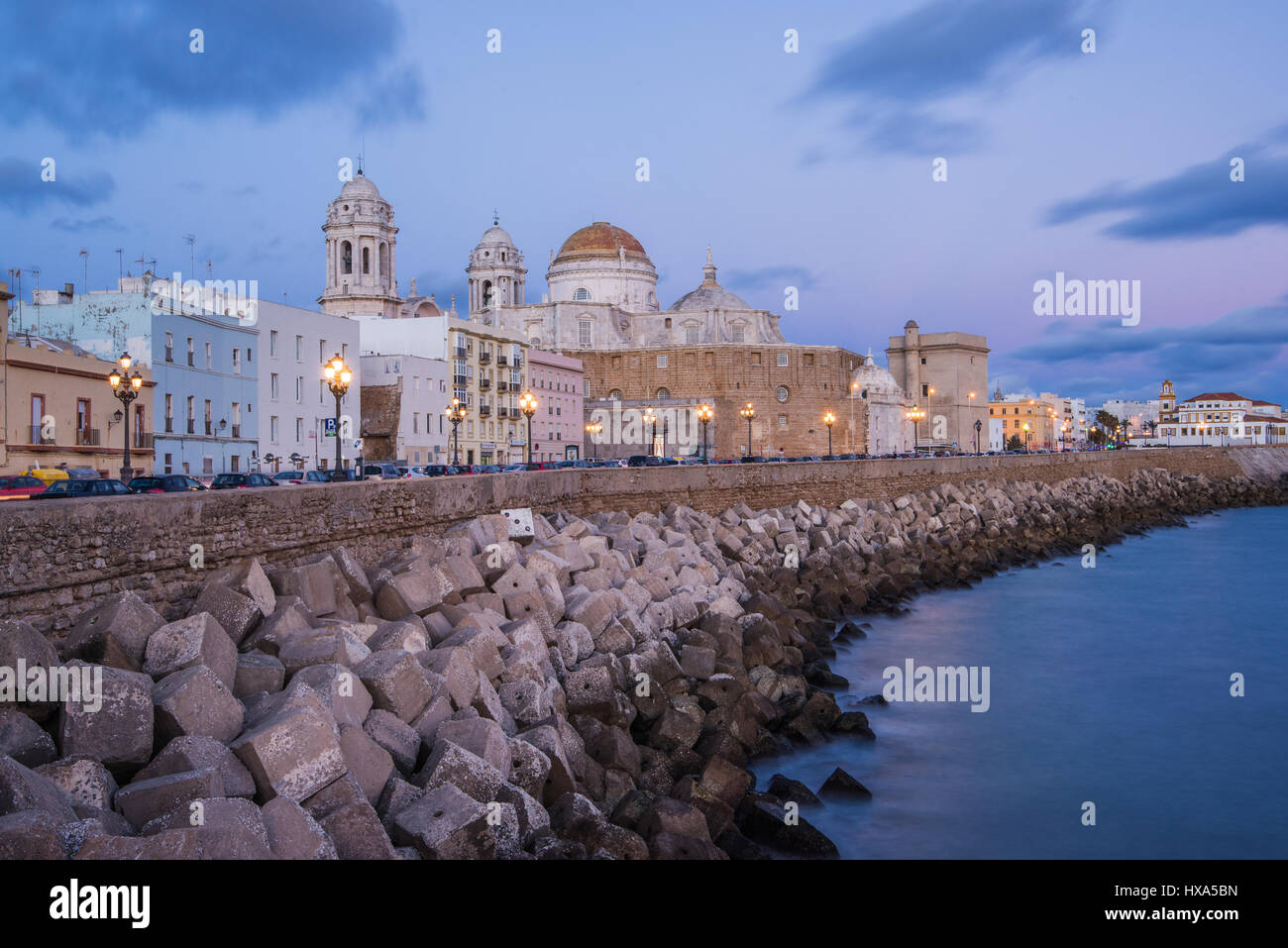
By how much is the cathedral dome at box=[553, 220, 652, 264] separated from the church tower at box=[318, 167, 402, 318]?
24.7m

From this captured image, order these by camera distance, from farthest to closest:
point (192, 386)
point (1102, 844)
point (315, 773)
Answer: point (192, 386), point (1102, 844), point (315, 773)

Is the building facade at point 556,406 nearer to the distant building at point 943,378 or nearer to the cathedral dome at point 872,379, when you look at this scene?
the cathedral dome at point 872,379

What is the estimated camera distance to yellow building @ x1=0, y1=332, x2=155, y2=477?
2434 cm

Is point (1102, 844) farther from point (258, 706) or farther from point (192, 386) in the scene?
point (192, 386)

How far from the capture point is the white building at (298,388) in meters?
35.0

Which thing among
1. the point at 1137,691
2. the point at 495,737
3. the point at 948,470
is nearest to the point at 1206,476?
the point at 948,470

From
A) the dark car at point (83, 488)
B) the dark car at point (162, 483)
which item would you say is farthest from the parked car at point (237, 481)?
the dark car at point (83, 488)

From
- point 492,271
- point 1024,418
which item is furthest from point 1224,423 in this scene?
point 492,271

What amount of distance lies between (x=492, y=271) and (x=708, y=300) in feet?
55.5

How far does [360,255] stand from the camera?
5997 centimetres

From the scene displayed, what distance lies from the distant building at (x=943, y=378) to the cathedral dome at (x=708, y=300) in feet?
69.7

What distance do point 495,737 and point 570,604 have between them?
5.29m

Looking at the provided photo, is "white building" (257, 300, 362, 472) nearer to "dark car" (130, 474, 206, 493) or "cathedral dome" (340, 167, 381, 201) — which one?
"dark car" (130, 474, 206, 493)

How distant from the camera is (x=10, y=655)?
709 centimetres
